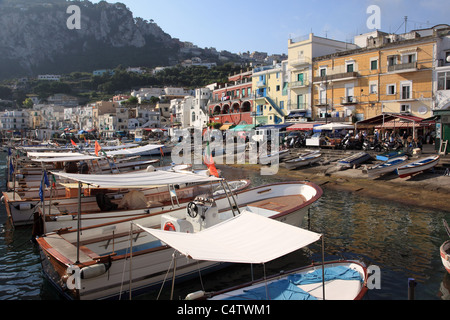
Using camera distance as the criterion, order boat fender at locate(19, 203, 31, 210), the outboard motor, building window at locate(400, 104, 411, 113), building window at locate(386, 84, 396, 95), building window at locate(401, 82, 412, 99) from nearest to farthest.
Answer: the outboard motor < boat fender at locate(19, 203, 31, 210) < building window at locate(401, 82, 412, 99) < building window at locate(400, 104, 411, 113) < building window at locate(386, 84, 396, 95)

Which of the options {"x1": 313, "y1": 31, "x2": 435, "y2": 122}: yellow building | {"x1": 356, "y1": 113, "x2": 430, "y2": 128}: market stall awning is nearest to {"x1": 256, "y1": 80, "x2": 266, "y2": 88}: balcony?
{"x1": 313, "y1": 31, "x2": 435, "y2": 122}: yellow building

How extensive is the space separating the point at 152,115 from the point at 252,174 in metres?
56.8

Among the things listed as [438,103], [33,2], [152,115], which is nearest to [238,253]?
[438,103]

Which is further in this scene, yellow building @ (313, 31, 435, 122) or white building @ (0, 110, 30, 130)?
white building @ (0, 110, 30, 130)

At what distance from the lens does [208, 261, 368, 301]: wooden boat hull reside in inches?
281

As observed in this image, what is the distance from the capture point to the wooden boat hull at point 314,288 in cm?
714

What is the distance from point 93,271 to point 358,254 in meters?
8.20

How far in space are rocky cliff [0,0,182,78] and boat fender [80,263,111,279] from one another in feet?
579

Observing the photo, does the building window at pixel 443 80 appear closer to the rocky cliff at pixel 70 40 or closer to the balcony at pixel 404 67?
the balcony at pixel 404 67

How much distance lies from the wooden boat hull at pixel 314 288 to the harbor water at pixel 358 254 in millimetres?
462

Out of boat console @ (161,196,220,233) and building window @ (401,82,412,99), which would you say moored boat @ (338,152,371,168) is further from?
boat console @ (161,196,220,233)

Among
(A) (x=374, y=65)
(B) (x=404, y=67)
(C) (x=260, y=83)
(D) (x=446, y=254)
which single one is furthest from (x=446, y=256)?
(C) (x=260, y=83)

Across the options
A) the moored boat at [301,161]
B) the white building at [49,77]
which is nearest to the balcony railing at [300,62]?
the moored boat at [301,161]
